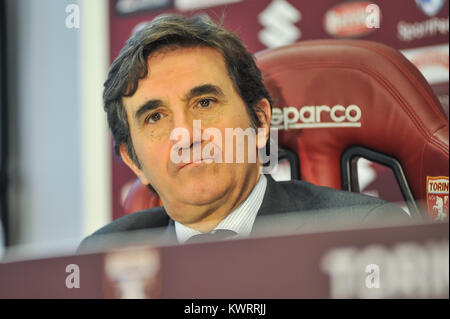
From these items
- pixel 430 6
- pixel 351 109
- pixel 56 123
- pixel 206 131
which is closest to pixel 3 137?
pixel 56 123

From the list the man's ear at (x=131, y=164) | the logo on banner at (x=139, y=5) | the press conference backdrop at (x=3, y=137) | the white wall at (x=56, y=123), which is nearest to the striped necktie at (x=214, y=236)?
the man's ear at (x=131, y=164)

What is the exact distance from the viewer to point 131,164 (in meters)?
1.49

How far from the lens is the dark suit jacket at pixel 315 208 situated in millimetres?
1302

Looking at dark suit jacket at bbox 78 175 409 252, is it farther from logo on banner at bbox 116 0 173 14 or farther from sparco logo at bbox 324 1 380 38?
logo on banner at bbox 116 0 173 14

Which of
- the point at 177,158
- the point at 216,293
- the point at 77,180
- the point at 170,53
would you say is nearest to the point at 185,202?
the point at 177,158

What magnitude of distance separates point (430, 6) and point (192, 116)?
1.71ft

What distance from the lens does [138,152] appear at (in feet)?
4.75

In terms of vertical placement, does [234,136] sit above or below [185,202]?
above

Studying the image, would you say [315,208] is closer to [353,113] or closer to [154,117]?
[353,113]

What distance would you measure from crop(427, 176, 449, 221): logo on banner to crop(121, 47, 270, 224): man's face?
1.15 ft

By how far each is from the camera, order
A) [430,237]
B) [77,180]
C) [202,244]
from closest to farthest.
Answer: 1. [430,237]
2. [202,244]
3. [77,180]

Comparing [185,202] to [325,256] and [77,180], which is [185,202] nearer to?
[325,256]
